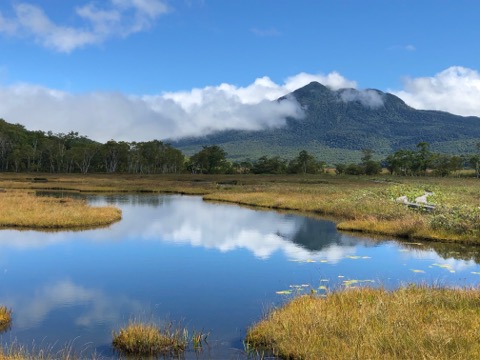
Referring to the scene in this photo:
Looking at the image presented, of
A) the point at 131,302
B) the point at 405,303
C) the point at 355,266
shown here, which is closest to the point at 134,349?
the point at 131,302

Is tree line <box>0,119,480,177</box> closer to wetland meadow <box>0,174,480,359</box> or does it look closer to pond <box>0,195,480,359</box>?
wetland meadow <box>0,174,480,359</box>

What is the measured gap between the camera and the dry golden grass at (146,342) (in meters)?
12.1

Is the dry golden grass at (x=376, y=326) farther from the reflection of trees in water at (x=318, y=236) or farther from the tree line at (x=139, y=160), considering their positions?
the tree line at (x=139, y=160)

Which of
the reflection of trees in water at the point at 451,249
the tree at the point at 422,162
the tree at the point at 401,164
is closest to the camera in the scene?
the reflection of trees in water at the point at 451,249

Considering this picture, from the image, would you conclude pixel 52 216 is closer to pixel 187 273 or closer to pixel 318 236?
pixel 187 273

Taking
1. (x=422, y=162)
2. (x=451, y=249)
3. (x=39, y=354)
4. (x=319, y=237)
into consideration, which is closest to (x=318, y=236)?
(x=319, y=237)

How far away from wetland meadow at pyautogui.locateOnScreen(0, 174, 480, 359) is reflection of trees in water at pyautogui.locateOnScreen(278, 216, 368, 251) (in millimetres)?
159

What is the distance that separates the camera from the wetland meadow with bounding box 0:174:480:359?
12.1 meters

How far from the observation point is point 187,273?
22.2m

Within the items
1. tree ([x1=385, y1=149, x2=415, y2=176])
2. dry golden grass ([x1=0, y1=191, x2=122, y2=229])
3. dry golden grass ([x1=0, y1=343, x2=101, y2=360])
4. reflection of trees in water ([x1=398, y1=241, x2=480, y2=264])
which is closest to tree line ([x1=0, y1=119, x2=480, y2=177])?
tree ([x1=385, y1=149, x2=415, y2=176])

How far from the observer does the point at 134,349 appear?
480 inches

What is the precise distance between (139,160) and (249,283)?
137m

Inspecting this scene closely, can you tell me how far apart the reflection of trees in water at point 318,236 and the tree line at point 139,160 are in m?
114

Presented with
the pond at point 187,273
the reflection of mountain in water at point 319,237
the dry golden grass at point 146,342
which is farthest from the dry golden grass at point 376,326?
the reflection of mountain in water at point 319,237
